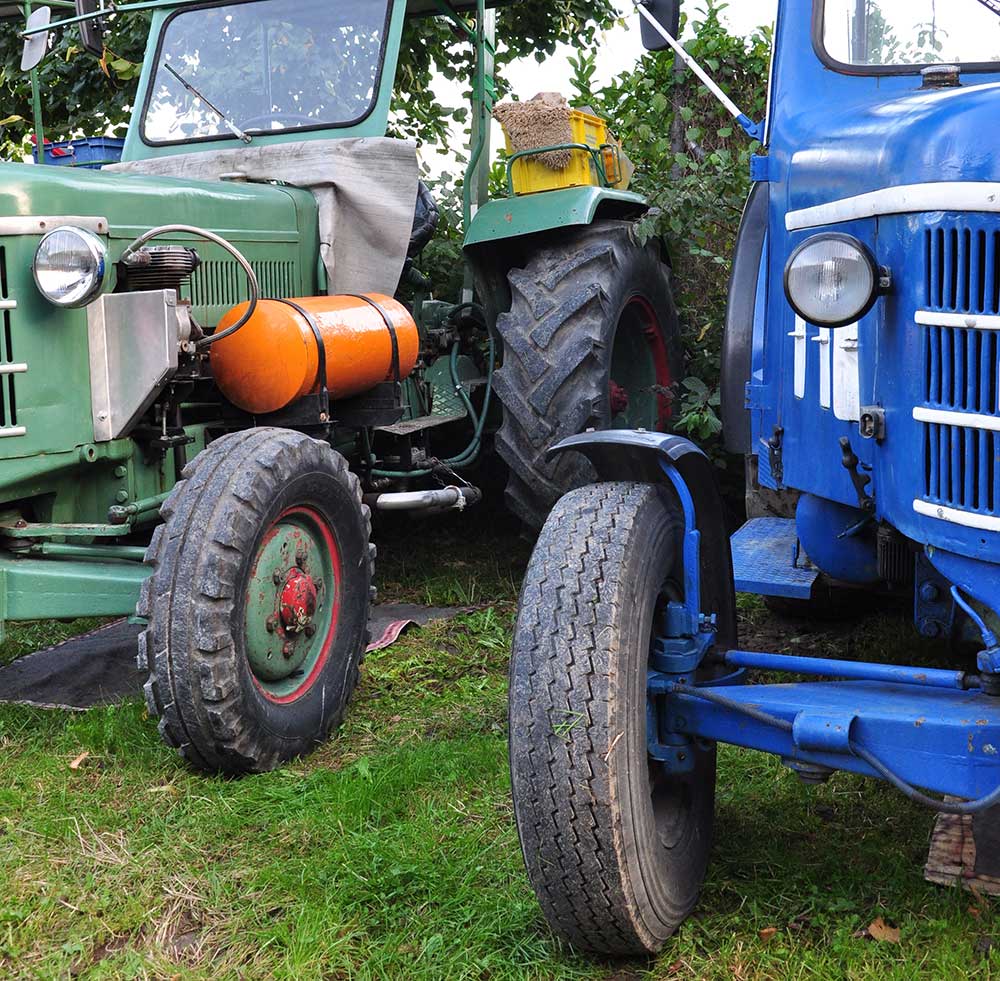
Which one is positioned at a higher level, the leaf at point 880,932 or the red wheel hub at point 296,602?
the red wheel hub at point 296,602

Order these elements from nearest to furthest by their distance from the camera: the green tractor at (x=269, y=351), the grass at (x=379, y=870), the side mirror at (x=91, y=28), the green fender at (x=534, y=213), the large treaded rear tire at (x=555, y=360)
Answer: the grass at (x=379, y=870), the green tractor at (x=269, y=351), the side mirror at (x=91, y=28), the large treaded rear tire at (x=555, y=360), the green fender at (x=534, y=213)

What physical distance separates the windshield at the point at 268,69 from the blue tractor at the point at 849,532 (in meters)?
2.33

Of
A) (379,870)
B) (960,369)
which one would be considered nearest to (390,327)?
(379,870)

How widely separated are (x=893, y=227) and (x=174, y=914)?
1.96 metres

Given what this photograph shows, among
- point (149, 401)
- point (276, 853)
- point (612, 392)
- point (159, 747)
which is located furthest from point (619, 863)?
point (612, 392)

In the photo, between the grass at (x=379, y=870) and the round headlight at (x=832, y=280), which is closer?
the round headlight at (x=832, y=280)

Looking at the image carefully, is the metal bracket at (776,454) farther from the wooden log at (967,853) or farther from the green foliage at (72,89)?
the green foliage at (72,89)

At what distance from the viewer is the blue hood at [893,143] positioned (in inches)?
86.1

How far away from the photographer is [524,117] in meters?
4.97

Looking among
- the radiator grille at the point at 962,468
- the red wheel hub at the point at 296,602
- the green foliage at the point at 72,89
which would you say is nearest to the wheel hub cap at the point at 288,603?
the red wheel hub at the point at 296,602

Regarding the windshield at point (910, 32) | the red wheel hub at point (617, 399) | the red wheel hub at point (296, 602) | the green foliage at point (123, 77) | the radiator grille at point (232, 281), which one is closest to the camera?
the windshield at point (910, 32)

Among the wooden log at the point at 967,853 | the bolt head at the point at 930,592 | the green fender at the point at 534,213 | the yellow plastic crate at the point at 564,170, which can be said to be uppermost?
the yellow plastic crate at the point at 564,170

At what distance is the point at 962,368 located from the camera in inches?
87.5

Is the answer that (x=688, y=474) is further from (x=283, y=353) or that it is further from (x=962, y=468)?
(x=283, y=353)
